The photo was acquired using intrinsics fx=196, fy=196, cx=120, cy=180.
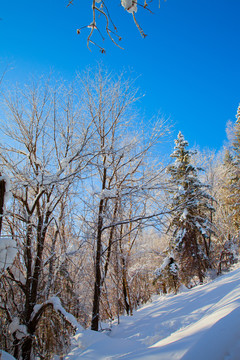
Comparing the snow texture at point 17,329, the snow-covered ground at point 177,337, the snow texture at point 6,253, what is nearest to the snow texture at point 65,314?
the snow-covered ground at point 177,337

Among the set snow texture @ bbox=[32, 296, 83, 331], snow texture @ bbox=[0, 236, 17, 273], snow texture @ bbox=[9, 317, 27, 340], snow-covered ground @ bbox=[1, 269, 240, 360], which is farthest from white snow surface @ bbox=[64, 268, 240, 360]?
snow texture @ bbox=[0, 236, 17, 273]

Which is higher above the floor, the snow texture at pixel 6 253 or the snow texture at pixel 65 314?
the snow texture at pixel 6 253

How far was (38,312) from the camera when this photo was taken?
3.69 meters

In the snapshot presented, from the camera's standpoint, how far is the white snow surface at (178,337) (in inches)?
49.1

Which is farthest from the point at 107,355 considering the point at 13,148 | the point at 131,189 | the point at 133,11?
the point at 13,148

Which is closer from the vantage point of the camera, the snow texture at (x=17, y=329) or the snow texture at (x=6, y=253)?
the snow texture at (x=6, y=253)

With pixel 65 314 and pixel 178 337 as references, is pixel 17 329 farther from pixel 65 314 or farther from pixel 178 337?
pixel 178 337

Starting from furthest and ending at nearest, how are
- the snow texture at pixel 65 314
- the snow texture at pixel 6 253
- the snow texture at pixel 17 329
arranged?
the snow texture at pixel 17 329, the snow texture at pixel 65 314, the snow texture at pixel 6 253

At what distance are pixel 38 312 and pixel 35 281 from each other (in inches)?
23.6

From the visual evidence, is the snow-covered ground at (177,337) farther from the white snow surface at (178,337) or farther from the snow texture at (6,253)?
the snow texture at (6,253)

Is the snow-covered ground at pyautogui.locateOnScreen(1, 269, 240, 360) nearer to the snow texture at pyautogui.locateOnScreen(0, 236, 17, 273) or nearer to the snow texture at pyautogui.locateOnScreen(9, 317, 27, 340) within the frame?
the snow texture at pyautogui.locateOnScreen(9, 317, 27, 340)

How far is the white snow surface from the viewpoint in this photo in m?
1.25

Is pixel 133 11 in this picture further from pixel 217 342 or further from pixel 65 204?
pixel 65 204

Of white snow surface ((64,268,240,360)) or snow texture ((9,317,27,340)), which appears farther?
snow texture ((9,317,27,340))
